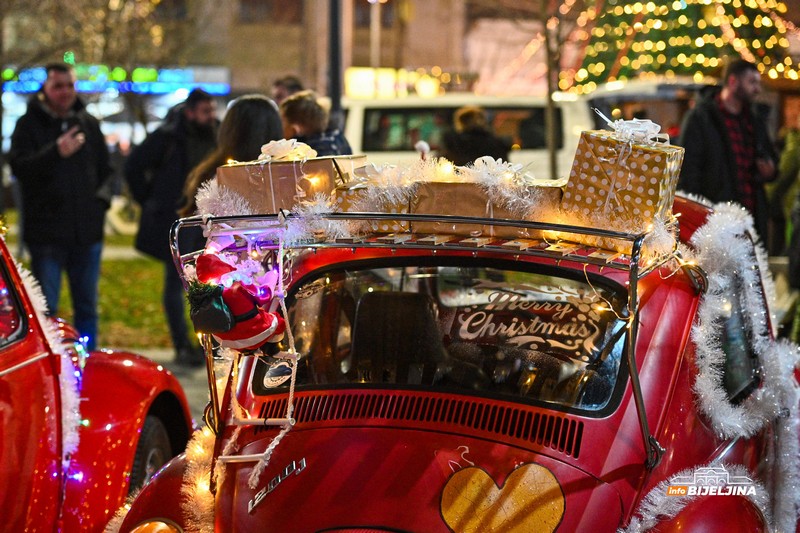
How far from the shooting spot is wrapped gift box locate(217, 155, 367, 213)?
136 inches

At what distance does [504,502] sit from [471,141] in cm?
719

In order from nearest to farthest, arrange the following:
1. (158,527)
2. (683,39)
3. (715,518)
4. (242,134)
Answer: (715,518), (158,527), (242,134), (683,39)

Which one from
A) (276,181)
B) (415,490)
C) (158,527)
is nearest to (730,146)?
(276,181)

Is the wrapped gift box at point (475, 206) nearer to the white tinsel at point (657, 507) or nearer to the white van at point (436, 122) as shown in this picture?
→ the white tinsel at point (657, 507)

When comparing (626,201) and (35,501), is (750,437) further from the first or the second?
(35,501)

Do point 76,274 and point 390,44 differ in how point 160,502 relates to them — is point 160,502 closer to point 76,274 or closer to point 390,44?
point 76,274

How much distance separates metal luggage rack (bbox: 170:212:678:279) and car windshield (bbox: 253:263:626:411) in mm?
316

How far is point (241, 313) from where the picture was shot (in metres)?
2.92

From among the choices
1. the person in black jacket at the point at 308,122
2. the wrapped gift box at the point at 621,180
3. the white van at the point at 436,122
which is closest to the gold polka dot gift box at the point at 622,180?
the wrapped gift box at the point at 621,180

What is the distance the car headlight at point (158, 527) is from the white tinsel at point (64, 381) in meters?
0.88

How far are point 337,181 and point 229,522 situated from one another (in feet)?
4.03

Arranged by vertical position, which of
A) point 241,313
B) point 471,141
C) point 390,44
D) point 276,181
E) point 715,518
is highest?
point 390,44

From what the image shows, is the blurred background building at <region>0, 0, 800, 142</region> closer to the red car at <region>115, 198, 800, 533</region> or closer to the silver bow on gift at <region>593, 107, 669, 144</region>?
the red car at <region>115, 198, 800, 533</region>

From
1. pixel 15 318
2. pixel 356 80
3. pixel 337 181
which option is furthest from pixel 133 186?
pixel 356 80
